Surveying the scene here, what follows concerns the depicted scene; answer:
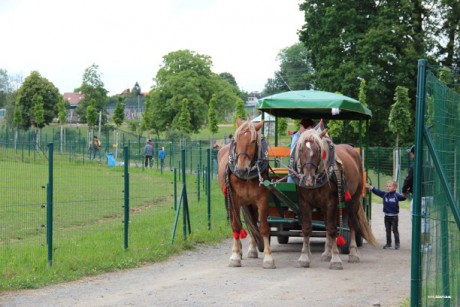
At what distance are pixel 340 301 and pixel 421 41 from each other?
100 ft

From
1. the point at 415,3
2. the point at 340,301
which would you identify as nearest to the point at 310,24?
the point at 415,3

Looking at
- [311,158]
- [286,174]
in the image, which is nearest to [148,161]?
[286,174]

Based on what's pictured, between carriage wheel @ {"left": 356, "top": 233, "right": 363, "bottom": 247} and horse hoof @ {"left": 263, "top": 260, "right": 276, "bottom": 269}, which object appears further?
carriage wheel @ {"left": 356, "top": 233, "right": 363, "bottom": 247}

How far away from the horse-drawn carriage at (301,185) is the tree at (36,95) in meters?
62.8

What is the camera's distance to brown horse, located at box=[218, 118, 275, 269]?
437 inches

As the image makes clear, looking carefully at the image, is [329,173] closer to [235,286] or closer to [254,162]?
[254,162]

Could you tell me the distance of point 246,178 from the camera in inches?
441

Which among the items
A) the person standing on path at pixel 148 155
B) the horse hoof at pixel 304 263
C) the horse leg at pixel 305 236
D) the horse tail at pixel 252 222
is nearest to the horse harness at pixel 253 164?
the horse tail at pixel 252 222

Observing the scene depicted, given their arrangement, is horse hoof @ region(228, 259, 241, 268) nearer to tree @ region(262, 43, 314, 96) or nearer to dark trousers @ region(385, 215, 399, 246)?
dark trousers @ region(385, 215, 399, 246)

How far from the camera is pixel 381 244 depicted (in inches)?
599

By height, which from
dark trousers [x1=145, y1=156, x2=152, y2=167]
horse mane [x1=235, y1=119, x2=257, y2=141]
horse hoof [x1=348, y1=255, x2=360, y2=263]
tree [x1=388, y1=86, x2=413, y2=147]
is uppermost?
tree [x1=388, y1=86, x2=413, y2=147]

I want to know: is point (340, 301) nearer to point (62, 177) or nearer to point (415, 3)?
point (62, 177)

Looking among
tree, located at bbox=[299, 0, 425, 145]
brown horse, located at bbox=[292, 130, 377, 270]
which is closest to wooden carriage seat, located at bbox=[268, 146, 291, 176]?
brown horse, located at bbox=[292, 130, 377, 270]

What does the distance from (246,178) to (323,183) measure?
1.17 meters
